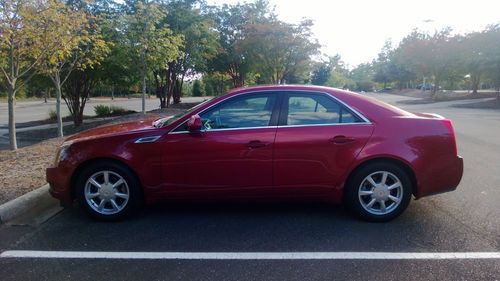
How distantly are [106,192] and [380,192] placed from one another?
3.07 m

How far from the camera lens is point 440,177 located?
442 cm

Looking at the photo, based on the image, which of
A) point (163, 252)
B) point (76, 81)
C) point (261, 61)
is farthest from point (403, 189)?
point (261, 61)

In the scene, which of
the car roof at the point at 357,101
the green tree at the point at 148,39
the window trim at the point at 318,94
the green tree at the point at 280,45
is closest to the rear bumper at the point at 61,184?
the car roof at the point at 357,101

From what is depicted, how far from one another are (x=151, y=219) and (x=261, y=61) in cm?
1831

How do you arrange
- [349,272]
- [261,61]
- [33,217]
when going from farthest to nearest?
1. [261,61]
2. [33,217]
3. [349,272]

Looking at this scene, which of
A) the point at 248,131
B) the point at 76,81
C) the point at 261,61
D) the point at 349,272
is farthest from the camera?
the point at 261,61

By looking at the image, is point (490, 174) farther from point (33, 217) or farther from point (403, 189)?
point (33, 217)

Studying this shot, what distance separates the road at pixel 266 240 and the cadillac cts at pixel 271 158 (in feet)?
0.94

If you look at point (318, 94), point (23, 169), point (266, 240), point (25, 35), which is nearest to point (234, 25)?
point (25, 35)

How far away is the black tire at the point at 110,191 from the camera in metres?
4.39

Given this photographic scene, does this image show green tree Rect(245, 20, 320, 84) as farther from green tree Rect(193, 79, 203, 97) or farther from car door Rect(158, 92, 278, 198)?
green tree Rect(193, 79, 203, 97)

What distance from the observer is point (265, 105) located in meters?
4.46

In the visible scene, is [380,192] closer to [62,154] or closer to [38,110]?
[62,154]

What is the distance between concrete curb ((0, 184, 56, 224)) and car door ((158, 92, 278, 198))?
1804 millimetres
